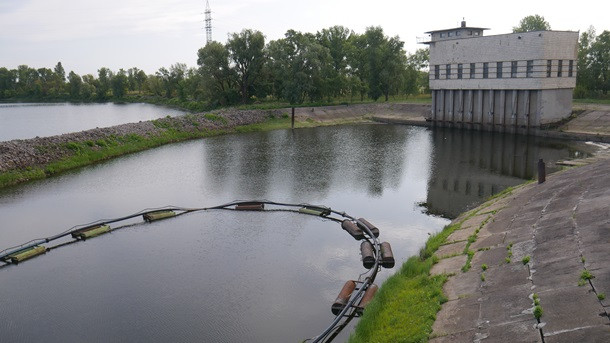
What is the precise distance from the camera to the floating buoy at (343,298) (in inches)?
617

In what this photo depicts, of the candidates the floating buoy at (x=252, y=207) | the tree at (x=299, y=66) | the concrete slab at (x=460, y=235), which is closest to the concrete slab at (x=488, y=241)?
the concrete slab at (x=460, y=235)

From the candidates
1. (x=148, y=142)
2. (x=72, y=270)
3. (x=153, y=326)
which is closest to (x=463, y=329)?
(x=153, y=326)

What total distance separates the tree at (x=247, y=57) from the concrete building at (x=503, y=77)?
31.0 meters

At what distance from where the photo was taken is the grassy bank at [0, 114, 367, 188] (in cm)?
3778

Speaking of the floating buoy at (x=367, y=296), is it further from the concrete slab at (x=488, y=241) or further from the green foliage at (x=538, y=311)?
the green foliage at (x=538, y=311)

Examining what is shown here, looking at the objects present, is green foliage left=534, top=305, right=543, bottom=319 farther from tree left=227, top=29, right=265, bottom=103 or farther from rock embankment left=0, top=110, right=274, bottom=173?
tree left=227, top=29, right=265, bottom=103

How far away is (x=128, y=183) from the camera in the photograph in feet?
115

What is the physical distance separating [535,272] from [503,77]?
48.5 metres

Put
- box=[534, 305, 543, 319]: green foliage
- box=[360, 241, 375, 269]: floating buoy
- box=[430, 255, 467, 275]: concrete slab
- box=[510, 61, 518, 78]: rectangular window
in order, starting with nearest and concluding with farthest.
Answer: box=[534, 305, 543, 319]: green foliage → box=[430, 255, 467, 275]: concrete slab → box=[360, 241, 375, 269]: floating buoy → box=[510, 61, 518, 78]: rectangular window

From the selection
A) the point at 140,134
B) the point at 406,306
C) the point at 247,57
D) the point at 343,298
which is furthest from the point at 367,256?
the point at 247,57

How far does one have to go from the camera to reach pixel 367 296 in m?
16.2

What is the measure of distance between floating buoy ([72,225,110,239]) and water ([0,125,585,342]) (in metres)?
0.51

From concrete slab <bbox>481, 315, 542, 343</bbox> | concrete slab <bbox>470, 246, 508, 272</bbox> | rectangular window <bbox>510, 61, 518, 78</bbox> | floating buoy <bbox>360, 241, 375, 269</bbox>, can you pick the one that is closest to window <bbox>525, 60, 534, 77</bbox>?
rectangular window <bbox>510, 61, 518, 78</bbox>

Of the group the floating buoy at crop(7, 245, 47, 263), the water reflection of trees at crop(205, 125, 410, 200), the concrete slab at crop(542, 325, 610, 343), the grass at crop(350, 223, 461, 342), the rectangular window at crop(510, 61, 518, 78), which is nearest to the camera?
the concrete slab at crop(542, 325, 610, 343)
